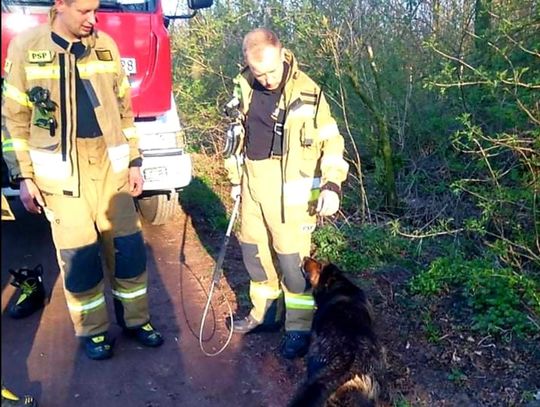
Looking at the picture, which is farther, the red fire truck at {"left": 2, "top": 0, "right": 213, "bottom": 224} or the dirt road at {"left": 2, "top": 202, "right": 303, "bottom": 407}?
the red fire truck at {"left": 2, "top": 0, "right": 213, "bottom": 224}

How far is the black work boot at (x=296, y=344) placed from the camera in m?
3.94

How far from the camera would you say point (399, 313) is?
4.26 metres

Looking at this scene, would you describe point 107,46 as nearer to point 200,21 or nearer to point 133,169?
point 133,169

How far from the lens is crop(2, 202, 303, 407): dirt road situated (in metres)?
3.58

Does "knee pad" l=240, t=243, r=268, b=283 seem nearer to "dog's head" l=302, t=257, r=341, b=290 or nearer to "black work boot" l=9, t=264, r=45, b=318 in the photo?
"dog's head" l=302, t=257, r=341, b=290

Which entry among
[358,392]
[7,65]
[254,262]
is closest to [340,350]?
[358,392]

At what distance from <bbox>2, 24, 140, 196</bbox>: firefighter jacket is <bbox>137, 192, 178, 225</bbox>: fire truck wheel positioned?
239cm

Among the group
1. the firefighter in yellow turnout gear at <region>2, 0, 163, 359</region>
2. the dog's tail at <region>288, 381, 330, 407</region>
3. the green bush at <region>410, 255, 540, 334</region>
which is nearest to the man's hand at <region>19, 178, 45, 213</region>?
the firefighter in yellow turnout gear at <region>2, 0, 163, 359</region>

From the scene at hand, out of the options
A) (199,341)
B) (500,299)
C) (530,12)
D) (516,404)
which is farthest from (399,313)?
(530,12)

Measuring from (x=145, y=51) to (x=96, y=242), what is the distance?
2.20m

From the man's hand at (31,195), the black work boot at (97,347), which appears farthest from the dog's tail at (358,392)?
the man's hand at (31,195)

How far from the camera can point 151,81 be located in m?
5.41

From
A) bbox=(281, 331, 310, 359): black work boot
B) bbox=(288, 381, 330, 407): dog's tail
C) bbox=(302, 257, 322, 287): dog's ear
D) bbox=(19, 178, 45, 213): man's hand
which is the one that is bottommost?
bbox=(281, 331, 310, 359): black work boot

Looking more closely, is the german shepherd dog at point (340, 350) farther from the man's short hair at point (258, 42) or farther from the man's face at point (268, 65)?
the man's short hair at point (258, 42)
